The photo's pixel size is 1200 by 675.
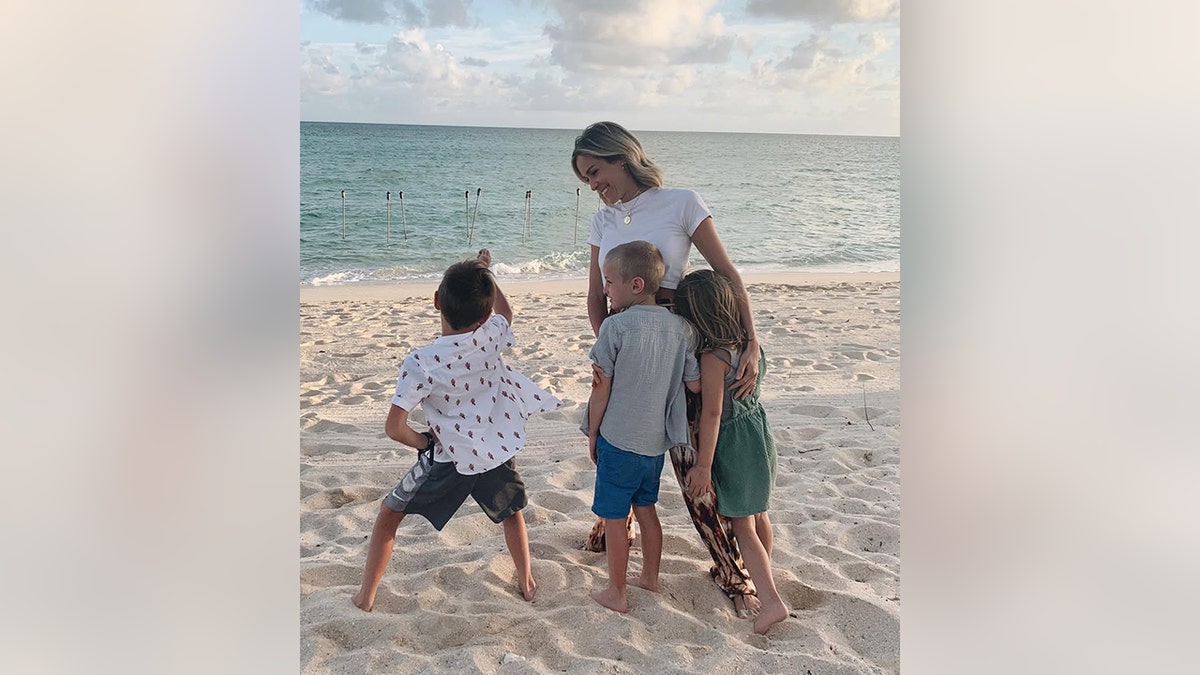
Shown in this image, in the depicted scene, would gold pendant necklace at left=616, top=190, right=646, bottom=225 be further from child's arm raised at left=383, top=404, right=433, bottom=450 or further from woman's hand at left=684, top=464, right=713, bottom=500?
child's arm raised at left=383, top=404, right=433, bottom=450

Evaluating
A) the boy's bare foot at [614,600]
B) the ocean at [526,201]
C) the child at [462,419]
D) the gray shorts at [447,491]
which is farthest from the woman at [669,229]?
the ocean at [526,201]

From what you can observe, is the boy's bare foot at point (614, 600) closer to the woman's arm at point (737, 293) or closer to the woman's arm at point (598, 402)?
the woman's arm at point (598, 402)

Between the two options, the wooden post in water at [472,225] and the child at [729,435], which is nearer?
the child at [729,435]

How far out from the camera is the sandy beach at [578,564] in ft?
7.74

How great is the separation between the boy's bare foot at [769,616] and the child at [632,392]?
16.2 inches

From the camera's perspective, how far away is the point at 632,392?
8.27 ft

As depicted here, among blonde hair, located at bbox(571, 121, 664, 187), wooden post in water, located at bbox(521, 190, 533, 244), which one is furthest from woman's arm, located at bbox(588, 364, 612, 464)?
wooden post in water, located at bbox(521, 190, 533, 244)

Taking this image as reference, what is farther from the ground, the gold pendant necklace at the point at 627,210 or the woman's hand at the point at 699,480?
the gold pendant necklace at the point at 627,210

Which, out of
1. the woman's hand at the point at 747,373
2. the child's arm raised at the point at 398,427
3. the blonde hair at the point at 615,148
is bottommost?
the child's arm raised at the point at 398,427

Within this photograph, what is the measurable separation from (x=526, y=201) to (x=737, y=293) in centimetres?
2038

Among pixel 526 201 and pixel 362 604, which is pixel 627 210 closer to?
pixel 362 604
